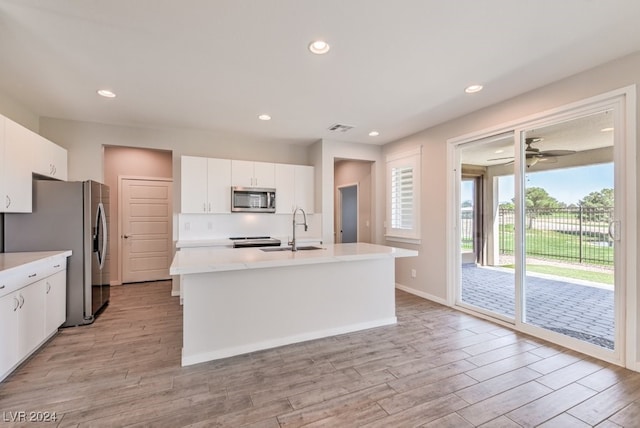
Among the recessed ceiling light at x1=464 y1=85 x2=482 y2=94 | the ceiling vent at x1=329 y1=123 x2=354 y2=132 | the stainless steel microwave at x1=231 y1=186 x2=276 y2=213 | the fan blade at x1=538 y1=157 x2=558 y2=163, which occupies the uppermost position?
the ceiling vent at x1=329 y1=123 x2=354 y2=132

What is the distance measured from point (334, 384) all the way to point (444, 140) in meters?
3.47

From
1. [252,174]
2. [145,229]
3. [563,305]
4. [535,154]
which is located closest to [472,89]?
[535,154]

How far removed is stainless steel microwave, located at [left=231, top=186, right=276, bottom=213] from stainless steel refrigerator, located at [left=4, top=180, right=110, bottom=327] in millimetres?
1764

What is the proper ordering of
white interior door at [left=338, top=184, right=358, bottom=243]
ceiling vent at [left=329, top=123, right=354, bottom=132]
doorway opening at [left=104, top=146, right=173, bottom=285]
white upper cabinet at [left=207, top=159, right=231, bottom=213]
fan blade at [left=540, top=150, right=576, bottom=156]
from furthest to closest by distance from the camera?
1. white interior door at [left=338, top=184, right=358, bottom=243]
2. doorway opening at [left=104, top=146, right=173, bottom=285]
3. white upper cabinet at [left=207, top=159, right=231, bottom=213]
4. ceiling vent at [left=329, top=123, right=354, bottom=132]
5. fan blade at [left=540, top=150, right=576, bottom=156]

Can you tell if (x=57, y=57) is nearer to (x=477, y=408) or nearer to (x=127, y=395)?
(x=127, y=395)

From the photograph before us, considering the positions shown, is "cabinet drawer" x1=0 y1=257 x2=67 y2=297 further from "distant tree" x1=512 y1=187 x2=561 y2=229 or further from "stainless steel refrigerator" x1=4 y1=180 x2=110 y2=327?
"distant tree" x1=512 y1=187 x2=561 y2=229

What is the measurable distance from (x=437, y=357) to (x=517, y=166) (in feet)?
7.39

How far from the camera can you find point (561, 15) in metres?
1.92

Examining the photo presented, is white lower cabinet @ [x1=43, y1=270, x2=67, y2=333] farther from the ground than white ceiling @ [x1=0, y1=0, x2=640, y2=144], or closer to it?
closer to it

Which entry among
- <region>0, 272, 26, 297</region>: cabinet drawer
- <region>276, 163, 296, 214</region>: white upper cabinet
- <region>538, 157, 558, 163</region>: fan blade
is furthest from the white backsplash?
<region>538, 157, 558, 163</region>: fan blade

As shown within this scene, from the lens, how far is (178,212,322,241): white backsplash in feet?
15.2

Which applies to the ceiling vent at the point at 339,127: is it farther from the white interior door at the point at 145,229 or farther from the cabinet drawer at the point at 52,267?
the cabinet drawer at the point at 52,267

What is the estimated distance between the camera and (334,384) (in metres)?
2.20

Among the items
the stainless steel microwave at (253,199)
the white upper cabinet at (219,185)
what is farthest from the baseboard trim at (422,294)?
the white upper cabinet at (219,185)
